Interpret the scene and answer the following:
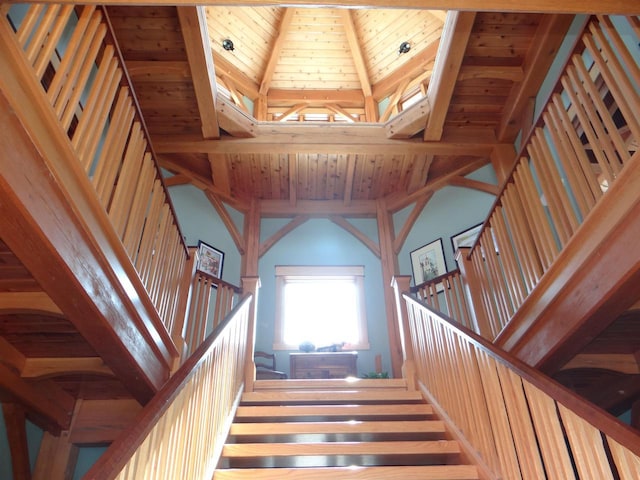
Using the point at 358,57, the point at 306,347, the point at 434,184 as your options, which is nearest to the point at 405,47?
the point at 358,57

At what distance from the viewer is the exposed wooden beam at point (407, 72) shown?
235 inches

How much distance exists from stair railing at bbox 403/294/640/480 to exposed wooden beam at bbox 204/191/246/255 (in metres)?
3.60

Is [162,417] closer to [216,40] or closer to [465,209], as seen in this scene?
[465,209]

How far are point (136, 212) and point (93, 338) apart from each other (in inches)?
27.0

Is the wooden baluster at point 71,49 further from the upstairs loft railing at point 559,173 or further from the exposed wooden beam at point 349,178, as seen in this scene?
the exposed wooden beam at point 349,178

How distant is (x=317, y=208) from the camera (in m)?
6.35

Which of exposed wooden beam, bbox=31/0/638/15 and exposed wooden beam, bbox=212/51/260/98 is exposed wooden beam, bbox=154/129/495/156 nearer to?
exposed wooden beam, bbox=212/51/260/98

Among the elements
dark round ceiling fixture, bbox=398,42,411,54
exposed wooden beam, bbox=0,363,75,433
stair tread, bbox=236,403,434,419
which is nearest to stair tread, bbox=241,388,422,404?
stair tread, bbox=236,403,434,419

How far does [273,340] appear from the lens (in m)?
5.45

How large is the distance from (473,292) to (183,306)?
89.6 inches

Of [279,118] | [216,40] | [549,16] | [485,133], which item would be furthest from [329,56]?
[549,16]

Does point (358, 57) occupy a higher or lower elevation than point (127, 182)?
higher

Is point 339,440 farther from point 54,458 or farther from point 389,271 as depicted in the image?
point 389,271

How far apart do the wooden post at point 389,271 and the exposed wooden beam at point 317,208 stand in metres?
0.21
